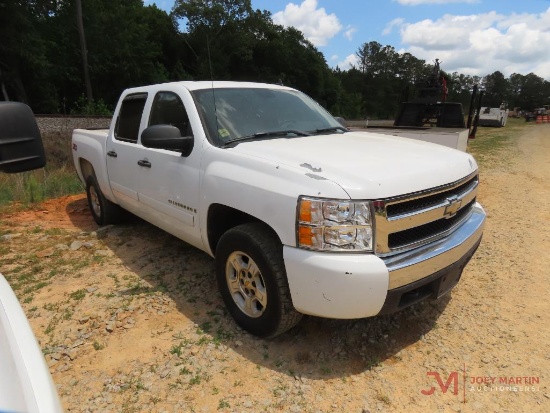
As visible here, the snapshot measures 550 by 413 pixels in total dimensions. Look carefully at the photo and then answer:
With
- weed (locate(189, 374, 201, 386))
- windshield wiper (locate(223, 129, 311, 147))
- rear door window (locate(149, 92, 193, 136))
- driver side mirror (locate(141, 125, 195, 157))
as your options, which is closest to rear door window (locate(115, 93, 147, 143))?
rear door window (locate(149, 92, 193, 136))

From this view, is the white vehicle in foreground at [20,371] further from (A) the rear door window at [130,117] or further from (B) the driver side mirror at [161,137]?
(A) the rear door window at [130,117]

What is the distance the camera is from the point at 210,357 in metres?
2.66

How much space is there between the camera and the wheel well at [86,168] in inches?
209

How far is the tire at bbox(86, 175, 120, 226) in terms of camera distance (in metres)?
5.14

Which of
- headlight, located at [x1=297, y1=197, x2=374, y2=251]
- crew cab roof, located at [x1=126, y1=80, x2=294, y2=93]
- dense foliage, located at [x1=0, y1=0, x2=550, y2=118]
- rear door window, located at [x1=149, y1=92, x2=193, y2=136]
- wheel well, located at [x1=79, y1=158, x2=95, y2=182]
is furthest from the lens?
dense foliage, located at [x1=0, y1=0, x2=550, y2=118]

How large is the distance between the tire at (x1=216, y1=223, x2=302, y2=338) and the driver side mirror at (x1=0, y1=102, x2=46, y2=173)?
130 cm

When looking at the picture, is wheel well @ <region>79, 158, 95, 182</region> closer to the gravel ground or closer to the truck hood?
the gravel ground

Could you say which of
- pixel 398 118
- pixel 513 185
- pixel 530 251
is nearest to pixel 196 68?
pixel 398 118

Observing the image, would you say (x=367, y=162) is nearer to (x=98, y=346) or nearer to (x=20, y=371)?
(x=20, y=371)

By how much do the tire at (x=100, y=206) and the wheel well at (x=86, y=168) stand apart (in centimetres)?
7

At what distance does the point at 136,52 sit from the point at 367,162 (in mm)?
39418

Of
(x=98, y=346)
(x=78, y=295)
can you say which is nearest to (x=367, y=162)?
(x=98, y=346)

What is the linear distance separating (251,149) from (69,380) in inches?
75.2

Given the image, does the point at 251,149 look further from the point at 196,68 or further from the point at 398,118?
the point at 196,68
